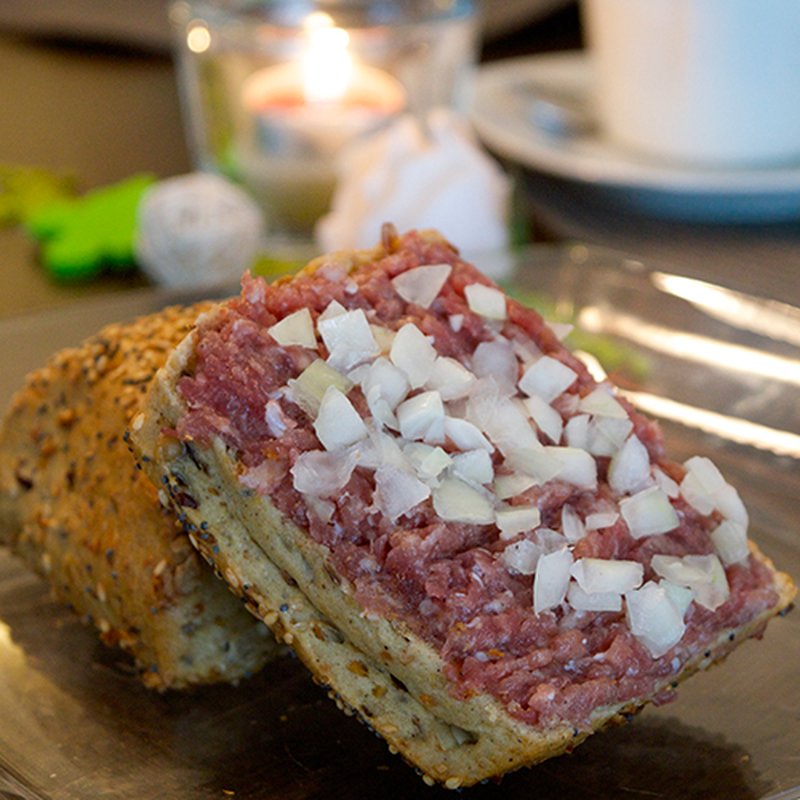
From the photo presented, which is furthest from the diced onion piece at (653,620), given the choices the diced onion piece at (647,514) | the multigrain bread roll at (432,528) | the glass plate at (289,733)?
the glass plate at (289,733)

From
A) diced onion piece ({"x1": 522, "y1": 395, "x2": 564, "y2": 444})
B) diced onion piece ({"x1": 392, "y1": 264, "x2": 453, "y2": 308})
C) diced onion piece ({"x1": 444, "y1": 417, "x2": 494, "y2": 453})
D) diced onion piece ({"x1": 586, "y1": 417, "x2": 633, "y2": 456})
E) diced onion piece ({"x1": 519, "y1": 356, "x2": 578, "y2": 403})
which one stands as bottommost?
diced onion piece ({"x1": 586, "y1": 417, "x2": 633, "y2": 456})

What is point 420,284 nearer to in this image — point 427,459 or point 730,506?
point 427,459

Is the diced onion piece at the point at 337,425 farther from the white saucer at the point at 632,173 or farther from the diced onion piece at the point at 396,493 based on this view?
the white saucer at the point at 632,173

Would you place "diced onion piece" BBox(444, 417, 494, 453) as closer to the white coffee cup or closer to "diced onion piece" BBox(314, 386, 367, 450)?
"diced onion piece" BBox(314, 386, 367, 450)

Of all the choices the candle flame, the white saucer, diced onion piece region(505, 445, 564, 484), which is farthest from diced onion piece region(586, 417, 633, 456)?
the candle flame

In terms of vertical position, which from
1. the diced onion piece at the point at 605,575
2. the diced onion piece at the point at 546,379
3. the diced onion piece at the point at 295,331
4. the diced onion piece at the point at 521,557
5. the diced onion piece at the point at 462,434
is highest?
the diced onion piece at the point at 295,331

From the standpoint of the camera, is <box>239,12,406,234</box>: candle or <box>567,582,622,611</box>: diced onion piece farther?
<box>239,12,406,234</box>: candle
